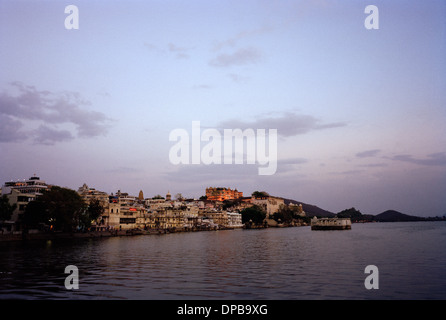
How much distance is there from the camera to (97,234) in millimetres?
104812

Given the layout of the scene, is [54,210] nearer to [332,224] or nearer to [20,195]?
[20,195]

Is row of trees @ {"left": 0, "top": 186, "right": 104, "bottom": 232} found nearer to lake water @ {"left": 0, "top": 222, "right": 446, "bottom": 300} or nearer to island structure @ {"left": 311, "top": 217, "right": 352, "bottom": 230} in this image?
lake water @ {"left": 0, "top": 222, "right": 446, "bottom": 300}

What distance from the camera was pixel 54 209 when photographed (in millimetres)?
86062

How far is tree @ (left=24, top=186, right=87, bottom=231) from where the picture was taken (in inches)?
3378

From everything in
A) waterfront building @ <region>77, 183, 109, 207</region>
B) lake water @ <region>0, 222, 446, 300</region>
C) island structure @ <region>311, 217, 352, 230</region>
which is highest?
waterfront building @ <region>77, 183, 109, 207</region>

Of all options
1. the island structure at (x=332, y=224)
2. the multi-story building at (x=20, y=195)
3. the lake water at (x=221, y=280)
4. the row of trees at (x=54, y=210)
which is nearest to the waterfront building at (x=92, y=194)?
the multi-story building at (x=20, y=195)

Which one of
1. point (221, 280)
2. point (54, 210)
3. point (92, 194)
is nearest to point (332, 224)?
point (92, 194)

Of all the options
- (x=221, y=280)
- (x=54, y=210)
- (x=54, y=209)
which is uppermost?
(x=54, y=209)

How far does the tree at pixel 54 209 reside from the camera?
8581 cm

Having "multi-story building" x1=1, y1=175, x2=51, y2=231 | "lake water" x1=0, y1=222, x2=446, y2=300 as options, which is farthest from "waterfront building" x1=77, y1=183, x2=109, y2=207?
"lake water" x1=0, y1=222, x2=446, y2=300
